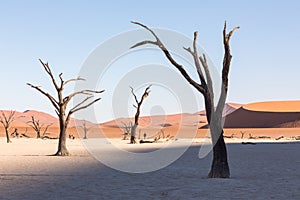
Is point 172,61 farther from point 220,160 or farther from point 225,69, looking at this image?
point 220,160

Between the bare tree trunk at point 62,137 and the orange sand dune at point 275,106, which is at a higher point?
the orange sand dune at point 275,106

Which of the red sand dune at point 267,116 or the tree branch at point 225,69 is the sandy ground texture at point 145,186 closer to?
the tree branch at point 225,69

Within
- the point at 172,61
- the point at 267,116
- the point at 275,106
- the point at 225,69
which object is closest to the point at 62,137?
the point at 172,61

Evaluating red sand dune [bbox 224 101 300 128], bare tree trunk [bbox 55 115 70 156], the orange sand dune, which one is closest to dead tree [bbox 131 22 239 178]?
bare tree trunk [bbox 55 115 70 156]

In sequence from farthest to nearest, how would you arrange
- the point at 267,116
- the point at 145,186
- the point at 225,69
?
1. the point at 267,116
2. the point at 225,69
3. the point at 145,186

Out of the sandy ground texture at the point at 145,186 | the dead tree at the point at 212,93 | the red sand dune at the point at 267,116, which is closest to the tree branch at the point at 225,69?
the dead tree at the point at 212,93

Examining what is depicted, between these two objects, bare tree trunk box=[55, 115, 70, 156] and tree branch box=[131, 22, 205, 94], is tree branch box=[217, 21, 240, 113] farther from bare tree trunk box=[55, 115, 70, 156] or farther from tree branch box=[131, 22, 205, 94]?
bare tree trunk box=[55, 115, 70, 156]

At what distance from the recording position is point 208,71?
Result: 1473cm

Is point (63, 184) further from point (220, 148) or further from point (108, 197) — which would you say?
point (220, 148)

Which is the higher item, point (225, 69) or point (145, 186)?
point (225, 69)

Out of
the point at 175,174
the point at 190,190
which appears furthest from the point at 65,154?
the point at 190,190

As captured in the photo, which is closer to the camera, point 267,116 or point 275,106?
point 267,116

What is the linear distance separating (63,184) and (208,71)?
18.1 feet

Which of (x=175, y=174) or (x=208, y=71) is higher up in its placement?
(x=208, y=71)
